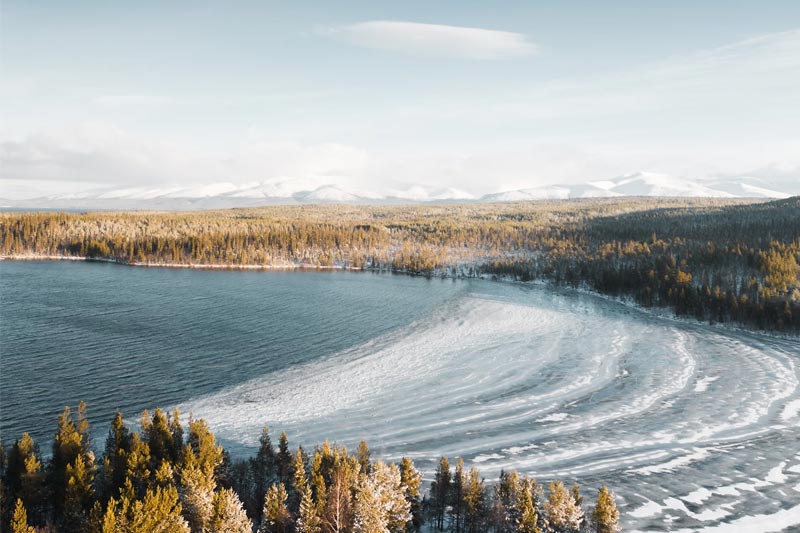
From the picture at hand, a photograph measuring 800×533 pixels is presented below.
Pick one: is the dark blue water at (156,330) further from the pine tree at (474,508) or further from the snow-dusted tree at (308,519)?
the pine tree at (474,508)

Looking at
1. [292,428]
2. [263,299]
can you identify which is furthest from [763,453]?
[263,299]

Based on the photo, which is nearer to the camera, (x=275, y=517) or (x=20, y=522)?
(x=20, y=522)

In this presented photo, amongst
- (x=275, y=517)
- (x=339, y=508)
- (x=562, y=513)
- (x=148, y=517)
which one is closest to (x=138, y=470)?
(x=148, y=517)

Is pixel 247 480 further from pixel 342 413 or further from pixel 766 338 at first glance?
pixel 766 338

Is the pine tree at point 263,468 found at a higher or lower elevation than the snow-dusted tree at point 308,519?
lower

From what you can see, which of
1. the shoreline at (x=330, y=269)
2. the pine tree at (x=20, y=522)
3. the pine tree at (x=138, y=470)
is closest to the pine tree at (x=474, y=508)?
the pine tree at (x=138, y=470)

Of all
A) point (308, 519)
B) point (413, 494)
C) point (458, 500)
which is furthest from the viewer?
point (458, 500)

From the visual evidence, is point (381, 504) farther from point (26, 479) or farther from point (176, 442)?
point (26, 479)
